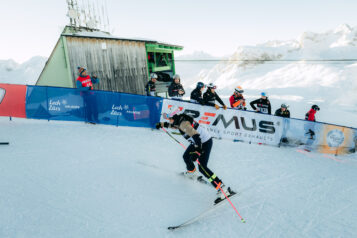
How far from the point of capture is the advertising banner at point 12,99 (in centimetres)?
832

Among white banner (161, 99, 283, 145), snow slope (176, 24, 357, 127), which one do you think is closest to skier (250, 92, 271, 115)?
white banner (161, 99, 283, 145)

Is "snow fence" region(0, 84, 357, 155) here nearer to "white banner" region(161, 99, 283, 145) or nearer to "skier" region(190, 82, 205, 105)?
"white banner" region(161, 99, 283, 145)

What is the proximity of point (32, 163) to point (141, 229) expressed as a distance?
3.63 meters

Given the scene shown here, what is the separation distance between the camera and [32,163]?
18.2 feet

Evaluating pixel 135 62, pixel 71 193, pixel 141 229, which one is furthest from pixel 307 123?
pixel 135 62

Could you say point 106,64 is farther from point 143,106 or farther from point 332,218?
point 332,218

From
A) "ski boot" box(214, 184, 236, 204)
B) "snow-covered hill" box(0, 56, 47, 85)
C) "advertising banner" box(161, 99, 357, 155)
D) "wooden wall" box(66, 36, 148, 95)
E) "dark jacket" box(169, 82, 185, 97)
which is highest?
"snow-covered hill" box(0, 56, 47, 85)

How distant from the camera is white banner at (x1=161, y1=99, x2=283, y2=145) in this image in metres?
8.34

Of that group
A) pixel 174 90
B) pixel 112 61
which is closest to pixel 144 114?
pixel 174 90

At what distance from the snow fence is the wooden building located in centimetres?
492

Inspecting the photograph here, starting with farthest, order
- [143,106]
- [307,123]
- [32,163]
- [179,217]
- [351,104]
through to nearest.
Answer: [351,104] → [143,106] → [307,123] → [32,163] → [179,217]

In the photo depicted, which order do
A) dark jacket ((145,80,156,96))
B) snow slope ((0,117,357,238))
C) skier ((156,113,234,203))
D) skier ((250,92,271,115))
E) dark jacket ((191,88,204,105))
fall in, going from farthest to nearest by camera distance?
dark jacket ((145,80,156,96)) < skier ((250,92,271,115)) < dark jacket ((191,88,204,105)) < skier ((156,113,234,203)) < snow slope ((0,117,357,238))

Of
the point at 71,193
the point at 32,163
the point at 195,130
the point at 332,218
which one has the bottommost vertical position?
the point at 332,218

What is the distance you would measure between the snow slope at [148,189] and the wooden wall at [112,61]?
691 centimetres
